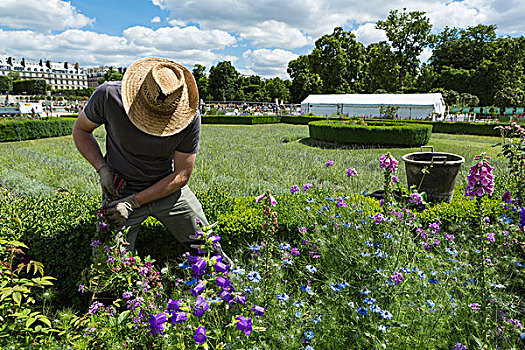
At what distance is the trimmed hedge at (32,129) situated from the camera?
13.4 meters

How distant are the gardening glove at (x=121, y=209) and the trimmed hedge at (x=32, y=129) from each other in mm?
14811

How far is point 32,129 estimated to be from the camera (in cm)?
1438

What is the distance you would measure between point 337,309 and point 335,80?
165 feet

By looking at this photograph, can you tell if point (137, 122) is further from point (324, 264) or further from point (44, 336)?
point (324, 264)

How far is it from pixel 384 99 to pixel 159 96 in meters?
31.3

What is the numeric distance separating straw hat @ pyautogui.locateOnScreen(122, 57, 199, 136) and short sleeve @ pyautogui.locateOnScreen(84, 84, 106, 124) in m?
0.19

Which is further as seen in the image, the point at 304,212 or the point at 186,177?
the point at 304,212

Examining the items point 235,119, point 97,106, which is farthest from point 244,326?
point 235,119

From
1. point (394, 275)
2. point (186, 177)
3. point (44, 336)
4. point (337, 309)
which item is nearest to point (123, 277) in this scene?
point (44, 336)

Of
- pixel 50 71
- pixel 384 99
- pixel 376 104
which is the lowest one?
pixel 376 104

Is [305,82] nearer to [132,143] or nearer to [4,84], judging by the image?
[132,143]

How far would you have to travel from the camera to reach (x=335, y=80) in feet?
161

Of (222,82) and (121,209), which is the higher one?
(222,82)

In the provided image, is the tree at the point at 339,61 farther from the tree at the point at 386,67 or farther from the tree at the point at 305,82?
the tree at the point at 386,67
